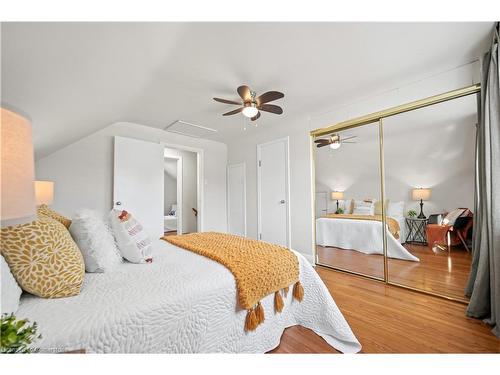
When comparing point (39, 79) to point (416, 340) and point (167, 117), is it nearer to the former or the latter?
point (167, 117)

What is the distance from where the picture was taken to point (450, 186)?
218 centimetres

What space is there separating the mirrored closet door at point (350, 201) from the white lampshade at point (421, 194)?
1.16ft

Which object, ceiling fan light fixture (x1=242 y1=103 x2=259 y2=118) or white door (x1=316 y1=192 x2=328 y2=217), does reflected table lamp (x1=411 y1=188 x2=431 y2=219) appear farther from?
ceiling fan light fixture (x1=242 y1=103 x2=259 y2=118)

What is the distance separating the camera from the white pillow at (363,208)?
2.77 meters

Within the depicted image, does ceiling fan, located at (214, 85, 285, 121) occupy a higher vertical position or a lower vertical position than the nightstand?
higher

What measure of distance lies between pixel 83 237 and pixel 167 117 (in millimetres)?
2648

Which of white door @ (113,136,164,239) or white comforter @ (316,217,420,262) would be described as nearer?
white comforter @ (316,217,420,262)

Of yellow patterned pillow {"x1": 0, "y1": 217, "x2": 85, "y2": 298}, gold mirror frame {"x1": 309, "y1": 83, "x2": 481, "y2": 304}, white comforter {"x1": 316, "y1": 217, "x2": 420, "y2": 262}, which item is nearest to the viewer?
yellow patterned pillow {"x1": 0, "y1": 217, "x2": 85, "y2": 298}

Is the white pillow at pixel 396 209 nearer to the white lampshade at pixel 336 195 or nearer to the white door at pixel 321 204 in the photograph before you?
the white lampshade at pixel 336 195

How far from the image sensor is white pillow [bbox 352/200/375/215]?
2.77 m

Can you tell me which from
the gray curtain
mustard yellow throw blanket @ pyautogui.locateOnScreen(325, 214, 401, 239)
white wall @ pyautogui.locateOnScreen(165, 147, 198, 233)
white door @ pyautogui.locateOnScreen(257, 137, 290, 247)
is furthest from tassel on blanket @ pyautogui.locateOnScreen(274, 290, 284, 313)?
white wall @ pyautogui.locateOnScreen(165, 147, 198, 233)

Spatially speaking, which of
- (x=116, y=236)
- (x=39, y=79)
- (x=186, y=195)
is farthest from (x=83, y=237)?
(x=186, y=195)

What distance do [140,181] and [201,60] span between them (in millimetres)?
2382

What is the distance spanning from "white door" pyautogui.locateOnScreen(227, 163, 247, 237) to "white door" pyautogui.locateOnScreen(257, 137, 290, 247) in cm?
46
